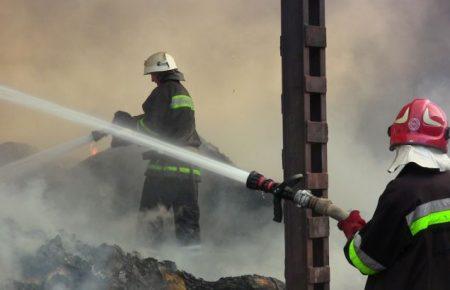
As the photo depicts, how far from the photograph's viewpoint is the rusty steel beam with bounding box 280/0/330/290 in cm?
465

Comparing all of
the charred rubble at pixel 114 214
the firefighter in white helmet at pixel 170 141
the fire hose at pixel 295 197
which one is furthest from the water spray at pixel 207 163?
the charred rubble at pixel 114 214

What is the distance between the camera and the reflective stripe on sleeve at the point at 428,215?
107 inches

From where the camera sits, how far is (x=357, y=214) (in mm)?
3061

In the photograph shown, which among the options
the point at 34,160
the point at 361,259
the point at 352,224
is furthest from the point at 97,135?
the point at 361,259

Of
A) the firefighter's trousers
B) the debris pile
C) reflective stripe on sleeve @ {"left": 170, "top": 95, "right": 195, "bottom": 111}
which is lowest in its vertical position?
the debris pile

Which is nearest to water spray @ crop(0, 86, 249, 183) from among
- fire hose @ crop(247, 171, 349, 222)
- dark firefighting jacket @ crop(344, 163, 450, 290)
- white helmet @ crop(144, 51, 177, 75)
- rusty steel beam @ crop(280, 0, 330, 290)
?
rusty steel beam @ crop(280, 0, 330, 290)

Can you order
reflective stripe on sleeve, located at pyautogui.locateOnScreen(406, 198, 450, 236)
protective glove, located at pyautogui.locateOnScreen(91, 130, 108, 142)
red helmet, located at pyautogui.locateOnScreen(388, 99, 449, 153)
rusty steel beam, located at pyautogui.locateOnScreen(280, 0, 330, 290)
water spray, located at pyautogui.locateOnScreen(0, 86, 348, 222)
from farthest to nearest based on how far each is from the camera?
protective glove, located at pyautogui.locateOnScreen(91, 130, 108, 142) < rusty steel beam, located at pyautogui.locateOnScreen(280, 0, 330, 290) < water spray, located at pyautogui.locateOnScreen(0, 86, 348, 222) < red helmet, located at pyautogui.locateOnScreen(388, 99, 449, 153) < reflective stripe on sleeve, located at pyautogui.locateOnScreen(406, 198, 450, 236)

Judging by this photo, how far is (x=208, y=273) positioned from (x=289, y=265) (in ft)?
6.95

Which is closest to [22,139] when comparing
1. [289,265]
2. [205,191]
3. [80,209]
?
[80,209]

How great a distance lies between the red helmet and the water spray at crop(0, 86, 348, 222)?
1.53 ft

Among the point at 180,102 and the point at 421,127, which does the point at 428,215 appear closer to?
the point at 421,127

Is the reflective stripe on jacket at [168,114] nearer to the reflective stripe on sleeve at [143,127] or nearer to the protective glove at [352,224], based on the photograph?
the reflective stripe on sleeve at [143,127]

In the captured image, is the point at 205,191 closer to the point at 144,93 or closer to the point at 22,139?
the point at 144,93

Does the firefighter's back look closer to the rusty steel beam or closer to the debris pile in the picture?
the rusty steel beam
